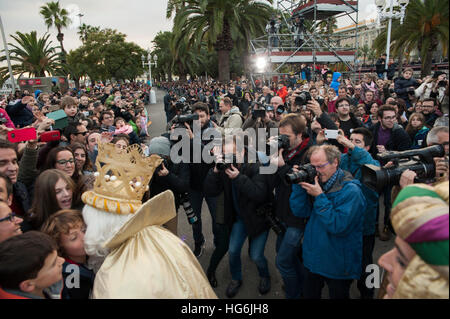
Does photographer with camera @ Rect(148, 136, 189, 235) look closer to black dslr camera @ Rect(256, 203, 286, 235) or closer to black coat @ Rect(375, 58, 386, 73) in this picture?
black dslr camera @ Rect(256, 203, 286, 235)

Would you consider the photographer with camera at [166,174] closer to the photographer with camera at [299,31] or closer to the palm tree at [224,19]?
the photographer with camera at [299,31]

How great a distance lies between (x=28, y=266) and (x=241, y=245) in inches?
78.9

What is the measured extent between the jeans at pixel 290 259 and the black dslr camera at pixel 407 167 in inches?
36.3

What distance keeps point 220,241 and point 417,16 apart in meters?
12.2

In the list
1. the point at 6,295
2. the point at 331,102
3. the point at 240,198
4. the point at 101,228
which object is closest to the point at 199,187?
the point at 240,198

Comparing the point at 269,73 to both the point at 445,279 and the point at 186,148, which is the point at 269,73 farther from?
the point at 445,279

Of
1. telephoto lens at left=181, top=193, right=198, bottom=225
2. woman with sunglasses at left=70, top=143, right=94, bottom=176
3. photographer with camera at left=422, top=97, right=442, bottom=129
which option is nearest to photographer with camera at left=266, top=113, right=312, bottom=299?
telephoto lens at left=181, top=193, right=198, bottom=225

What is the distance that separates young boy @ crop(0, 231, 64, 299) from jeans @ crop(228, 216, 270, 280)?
1761 mm

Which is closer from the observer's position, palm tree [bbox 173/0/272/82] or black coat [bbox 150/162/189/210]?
black coat [bbox 150/162/189/210]

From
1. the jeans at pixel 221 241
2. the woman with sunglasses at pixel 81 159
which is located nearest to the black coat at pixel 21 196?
the woman with sunglasses at pixel 81 159

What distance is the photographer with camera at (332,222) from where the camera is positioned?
6.89ft

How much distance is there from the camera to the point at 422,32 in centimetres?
1020

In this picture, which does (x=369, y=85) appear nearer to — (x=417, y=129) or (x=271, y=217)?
(x=417, y=129)

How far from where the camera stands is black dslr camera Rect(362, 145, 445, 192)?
1734 millimetres
